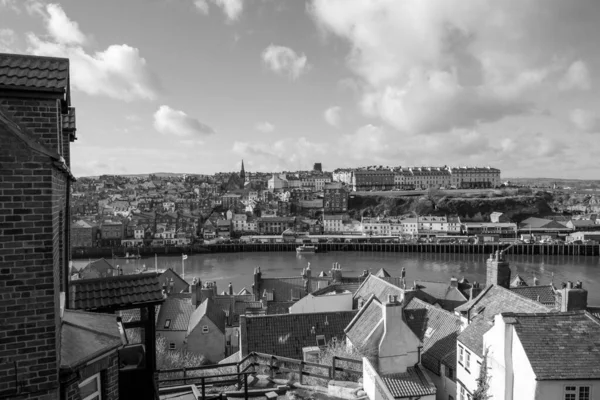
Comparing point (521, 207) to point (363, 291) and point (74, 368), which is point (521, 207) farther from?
point (74, 368)

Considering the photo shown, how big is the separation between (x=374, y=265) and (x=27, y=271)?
59934 mm

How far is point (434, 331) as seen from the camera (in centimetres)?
1592

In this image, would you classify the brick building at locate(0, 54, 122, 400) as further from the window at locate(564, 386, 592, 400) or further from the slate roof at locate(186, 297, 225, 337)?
the slate roof at locate(186, 297, 225, 337)

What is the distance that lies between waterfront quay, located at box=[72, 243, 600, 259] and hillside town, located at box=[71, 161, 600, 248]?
4653 millimetres

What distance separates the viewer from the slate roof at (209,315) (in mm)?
21953

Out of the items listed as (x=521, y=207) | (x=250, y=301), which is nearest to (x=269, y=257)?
(x=250, y=301)

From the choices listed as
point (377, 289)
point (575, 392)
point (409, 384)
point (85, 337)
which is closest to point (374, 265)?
point (377, 289)

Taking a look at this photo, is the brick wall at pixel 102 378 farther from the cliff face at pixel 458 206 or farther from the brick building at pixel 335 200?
the brick building at pixel 335 200

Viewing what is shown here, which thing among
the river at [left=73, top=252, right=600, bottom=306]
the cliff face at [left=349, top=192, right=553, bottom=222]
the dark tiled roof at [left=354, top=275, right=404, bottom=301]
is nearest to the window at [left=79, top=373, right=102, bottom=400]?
the dark tiled roof at [left=354, top=275, right=404, bottom=301]

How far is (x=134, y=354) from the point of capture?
5496 mm

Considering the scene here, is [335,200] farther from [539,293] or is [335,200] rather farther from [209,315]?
[539,293]

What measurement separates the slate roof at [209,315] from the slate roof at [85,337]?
1763 cm

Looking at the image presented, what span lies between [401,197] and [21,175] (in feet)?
418

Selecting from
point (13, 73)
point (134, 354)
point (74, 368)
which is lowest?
point (134, 354)
